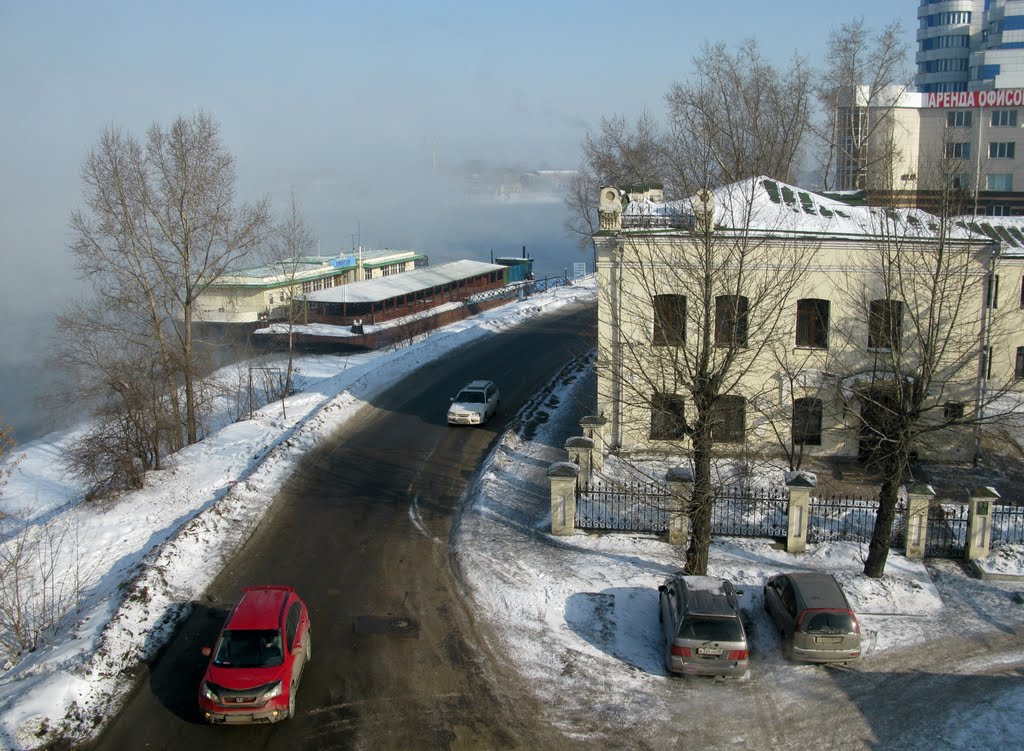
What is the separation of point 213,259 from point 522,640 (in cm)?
2027

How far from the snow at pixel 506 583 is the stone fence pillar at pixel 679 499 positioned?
12.2 inches

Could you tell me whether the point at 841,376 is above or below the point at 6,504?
above

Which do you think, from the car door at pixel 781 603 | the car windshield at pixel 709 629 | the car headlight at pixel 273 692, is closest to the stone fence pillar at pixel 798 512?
the car door at pixel 781 603

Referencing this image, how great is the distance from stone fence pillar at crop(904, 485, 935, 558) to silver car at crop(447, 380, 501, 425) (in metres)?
13.1

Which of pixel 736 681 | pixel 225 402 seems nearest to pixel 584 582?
pixel 736 681

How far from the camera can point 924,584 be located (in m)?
15.9

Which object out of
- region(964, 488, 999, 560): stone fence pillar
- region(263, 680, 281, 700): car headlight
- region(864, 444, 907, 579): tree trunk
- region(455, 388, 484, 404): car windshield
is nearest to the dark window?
region(263, 680, 281, 700): car headlight

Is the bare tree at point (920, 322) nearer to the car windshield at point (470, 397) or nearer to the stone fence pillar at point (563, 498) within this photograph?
the stone fence pillar at point (563, 498)

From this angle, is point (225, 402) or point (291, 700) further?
point (225, 402)

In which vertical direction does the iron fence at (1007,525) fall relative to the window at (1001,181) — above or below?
below

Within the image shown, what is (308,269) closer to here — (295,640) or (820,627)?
(295,640)

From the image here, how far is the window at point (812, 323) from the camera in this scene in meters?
22.3

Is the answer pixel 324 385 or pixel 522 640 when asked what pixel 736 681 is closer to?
pixel 522 640

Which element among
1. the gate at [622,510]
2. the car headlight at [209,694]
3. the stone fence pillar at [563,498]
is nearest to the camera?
the car headlight at [209,694]
